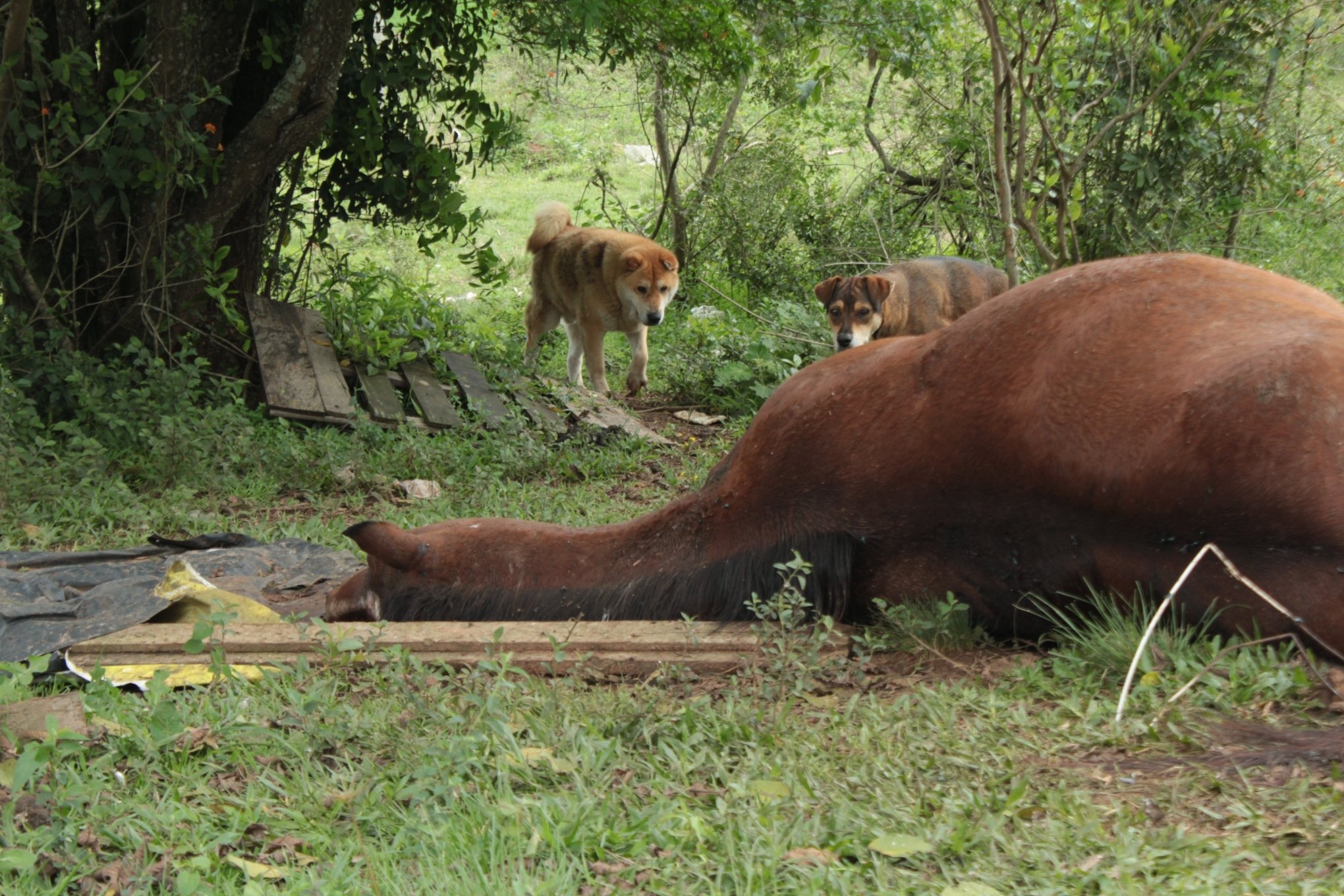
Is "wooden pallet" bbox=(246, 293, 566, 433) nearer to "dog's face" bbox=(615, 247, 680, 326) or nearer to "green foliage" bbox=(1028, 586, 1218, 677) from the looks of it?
"dog's face" bbox=(615, 247, 680, 326)

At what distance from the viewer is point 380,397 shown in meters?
7.72

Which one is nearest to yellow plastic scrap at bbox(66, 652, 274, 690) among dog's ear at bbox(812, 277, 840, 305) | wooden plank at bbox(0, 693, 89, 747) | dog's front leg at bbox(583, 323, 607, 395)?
wooden plank at bbox(0, 693, 89, 747)

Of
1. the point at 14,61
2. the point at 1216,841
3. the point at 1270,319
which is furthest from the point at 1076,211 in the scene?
the point at 14,61

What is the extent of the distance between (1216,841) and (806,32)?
758 centimetres

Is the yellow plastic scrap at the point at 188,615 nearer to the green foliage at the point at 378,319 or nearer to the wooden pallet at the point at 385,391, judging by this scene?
the wooden pallet at the point at 385,391

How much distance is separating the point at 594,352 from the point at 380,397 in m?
2.88

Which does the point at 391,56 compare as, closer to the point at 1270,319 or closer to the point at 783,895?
the point at 1270,319

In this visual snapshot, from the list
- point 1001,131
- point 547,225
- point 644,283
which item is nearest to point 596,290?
point 644,283

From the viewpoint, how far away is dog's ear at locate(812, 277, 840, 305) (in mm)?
8922

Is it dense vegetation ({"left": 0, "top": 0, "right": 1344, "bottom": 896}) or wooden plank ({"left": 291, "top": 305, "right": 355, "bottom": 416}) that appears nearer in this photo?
dense vegetation ({"left": 0, "top": 0, "right": 1344, "bottom": 896})

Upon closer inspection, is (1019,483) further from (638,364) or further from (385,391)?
(638,364)

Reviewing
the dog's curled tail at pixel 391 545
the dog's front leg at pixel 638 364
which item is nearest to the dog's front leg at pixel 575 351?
the dog's front leg at pixel 638 364

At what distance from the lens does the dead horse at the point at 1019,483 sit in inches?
107

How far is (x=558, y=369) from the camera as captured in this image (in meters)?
11.1
